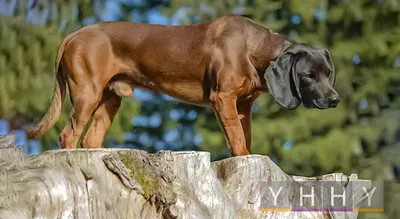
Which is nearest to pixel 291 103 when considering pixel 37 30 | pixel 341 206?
pixel 341 206

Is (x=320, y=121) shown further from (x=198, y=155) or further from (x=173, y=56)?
(x=198, y=155)

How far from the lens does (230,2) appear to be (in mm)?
11867

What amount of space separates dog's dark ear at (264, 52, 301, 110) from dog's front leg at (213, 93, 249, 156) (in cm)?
27

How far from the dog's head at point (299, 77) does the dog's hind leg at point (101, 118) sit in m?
1.23

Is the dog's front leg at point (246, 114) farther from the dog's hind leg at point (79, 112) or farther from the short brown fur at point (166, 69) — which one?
the dog's hind leg at point (79, 112)

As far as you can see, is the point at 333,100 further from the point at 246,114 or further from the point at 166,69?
the point at 166,69

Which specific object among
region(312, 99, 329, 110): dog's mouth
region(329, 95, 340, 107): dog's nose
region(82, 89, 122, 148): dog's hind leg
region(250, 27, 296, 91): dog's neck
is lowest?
region(82, 89, 122, 148): dog's hind leg

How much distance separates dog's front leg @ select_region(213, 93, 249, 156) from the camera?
475 centimetres

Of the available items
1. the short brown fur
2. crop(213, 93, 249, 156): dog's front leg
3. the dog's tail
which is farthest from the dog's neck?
the dog's tail

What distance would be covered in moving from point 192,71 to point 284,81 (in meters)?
0.69

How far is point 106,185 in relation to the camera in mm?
3688

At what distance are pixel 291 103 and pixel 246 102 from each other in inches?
16.6

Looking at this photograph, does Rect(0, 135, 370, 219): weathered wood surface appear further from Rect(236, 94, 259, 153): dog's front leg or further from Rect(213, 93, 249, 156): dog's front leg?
Rect(236, 94, 259, 153): dog's front leg

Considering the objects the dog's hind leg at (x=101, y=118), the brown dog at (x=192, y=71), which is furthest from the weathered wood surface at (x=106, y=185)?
the dog's hind leg at (x=101, y=118)
